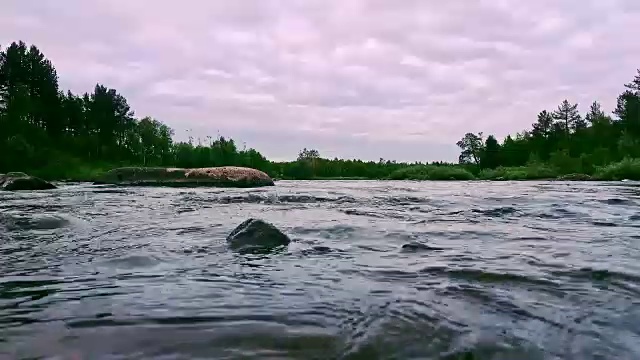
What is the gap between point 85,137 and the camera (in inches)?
2259

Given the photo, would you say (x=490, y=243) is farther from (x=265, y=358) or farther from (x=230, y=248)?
(x=265, y=358)

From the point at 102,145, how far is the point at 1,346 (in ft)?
211

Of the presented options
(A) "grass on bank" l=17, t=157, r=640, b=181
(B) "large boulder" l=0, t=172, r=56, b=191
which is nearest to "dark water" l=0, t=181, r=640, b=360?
(B) "large boulder" l=0, t=172, r=56, b=191

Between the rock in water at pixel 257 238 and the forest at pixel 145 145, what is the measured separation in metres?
38.5

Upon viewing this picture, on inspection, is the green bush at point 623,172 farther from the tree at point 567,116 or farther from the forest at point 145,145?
the tree at point 567,116

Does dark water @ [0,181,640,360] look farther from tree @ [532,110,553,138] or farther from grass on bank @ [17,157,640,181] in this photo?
tree @ [532,110,553,138]

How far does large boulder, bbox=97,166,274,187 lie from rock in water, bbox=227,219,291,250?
1227 cm

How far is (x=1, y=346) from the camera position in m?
→ 1.55

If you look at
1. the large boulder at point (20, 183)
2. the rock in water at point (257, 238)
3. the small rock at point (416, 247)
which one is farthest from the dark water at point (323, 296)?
the large boulder at point (20, 183)

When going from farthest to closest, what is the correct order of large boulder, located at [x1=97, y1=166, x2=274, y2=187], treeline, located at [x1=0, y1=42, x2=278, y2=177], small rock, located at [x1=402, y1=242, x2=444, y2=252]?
treeline, located at [x1=0, y1=42, x2=278, y2=177] < large boulder, located at [x1=97, y1=166, x2=274, y2=187] < small rock, located at [x1=402, y1=242, x2=444, y2=252]

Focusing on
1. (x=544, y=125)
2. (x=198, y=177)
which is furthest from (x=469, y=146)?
(x=198, y=177)

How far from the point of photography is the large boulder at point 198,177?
623 inches

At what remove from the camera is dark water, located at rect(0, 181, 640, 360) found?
1.60 m

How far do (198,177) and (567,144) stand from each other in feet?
218
